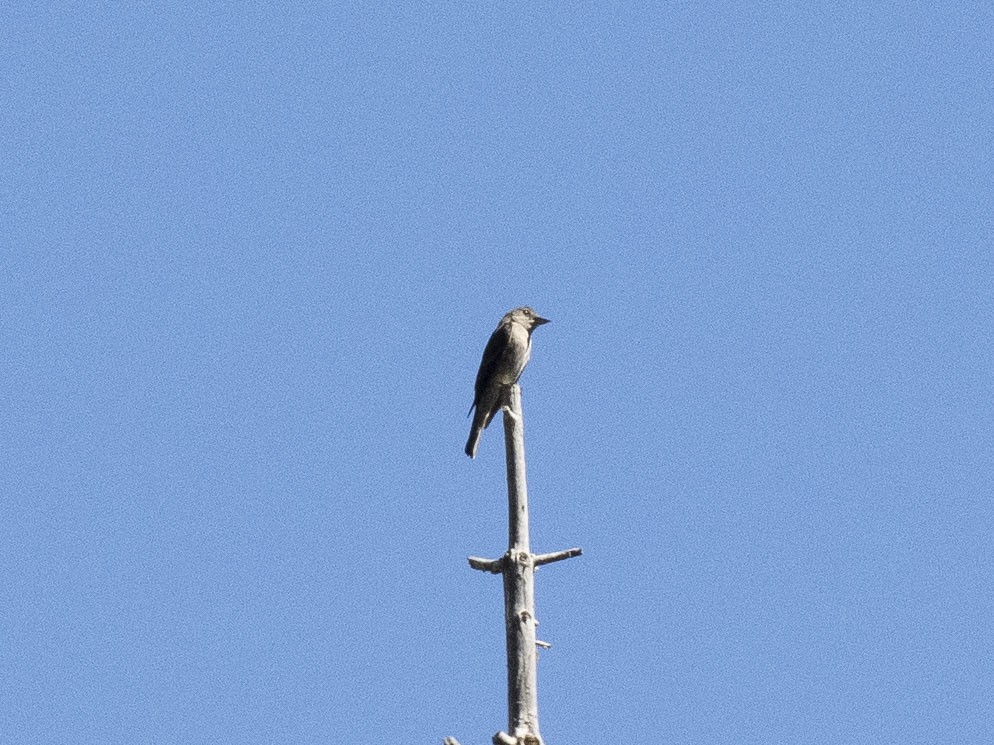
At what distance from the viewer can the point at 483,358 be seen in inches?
538

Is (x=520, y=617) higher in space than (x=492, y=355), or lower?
lower

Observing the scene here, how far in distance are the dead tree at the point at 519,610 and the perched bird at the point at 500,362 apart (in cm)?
288

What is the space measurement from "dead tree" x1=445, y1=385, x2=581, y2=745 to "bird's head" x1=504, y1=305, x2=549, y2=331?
415 cm

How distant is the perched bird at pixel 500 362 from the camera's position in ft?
43.2

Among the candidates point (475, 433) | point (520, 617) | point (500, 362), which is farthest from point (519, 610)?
point (500, 362)

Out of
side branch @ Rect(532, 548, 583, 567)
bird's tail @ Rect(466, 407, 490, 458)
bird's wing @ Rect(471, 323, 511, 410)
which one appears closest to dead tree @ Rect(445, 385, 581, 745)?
side branch @ Rect(532, 548, 583, 567)

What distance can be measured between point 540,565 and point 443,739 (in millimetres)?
1284

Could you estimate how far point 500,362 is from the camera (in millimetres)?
13555

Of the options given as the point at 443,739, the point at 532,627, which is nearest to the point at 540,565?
the point at 532,627

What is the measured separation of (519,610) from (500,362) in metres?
4.16

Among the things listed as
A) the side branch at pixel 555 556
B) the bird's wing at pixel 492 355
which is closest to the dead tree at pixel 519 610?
the side branch at pixel 555 556

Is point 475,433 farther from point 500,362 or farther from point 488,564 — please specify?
point 488,564

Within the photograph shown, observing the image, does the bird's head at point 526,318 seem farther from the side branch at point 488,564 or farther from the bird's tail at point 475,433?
the side branch at point 488,564

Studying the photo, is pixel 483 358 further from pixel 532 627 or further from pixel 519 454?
pixel 532 627
